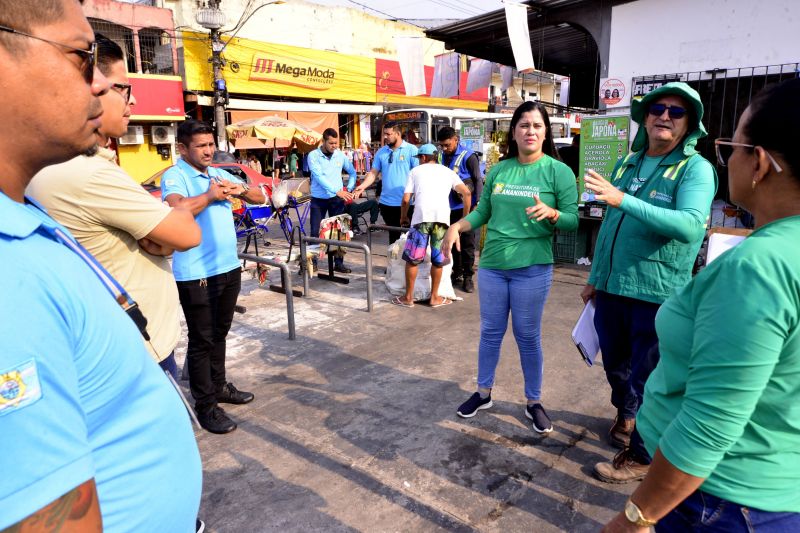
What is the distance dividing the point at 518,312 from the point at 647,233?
0.93 meters

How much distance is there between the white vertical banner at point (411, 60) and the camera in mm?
12930

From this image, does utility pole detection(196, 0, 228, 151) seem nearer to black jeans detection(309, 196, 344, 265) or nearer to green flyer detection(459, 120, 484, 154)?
green flyer detection(459, 120, 484, 154)

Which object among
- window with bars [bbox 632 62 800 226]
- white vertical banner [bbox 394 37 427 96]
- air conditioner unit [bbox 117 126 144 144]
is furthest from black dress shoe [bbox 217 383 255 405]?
air conditioner unit [bbox 117 126 144 144]

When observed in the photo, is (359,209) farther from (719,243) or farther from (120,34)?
(120,34)

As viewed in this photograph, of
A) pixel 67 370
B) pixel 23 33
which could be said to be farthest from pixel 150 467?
pixel 23 33

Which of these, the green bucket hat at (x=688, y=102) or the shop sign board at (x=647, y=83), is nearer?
the green bucket hat at (x=688, y=102)

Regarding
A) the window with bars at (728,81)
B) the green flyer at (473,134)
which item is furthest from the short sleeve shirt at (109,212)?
the green flyer at (473,134)

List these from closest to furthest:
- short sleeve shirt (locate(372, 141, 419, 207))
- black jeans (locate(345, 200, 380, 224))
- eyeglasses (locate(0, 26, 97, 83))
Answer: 1. eyeglasses (locate(0, 26, 97, 83))
2. short sleeve shirt (locate(372, 141, 419, 207))
3. black jeans (locate(345, 200, 380, 224))

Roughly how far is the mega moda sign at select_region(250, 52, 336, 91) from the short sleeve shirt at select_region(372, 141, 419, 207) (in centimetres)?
1464

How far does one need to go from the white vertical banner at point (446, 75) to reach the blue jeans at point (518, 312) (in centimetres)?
1143

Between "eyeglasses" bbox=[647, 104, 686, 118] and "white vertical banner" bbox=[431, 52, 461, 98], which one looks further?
"white vertical banner" bbox=[431, 52, 461, 98]

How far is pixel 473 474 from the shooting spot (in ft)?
9.60

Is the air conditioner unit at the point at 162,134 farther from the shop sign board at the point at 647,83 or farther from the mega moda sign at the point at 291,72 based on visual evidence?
the shop sign board at the point at 647,83

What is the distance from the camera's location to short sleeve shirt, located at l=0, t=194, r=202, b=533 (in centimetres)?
68
